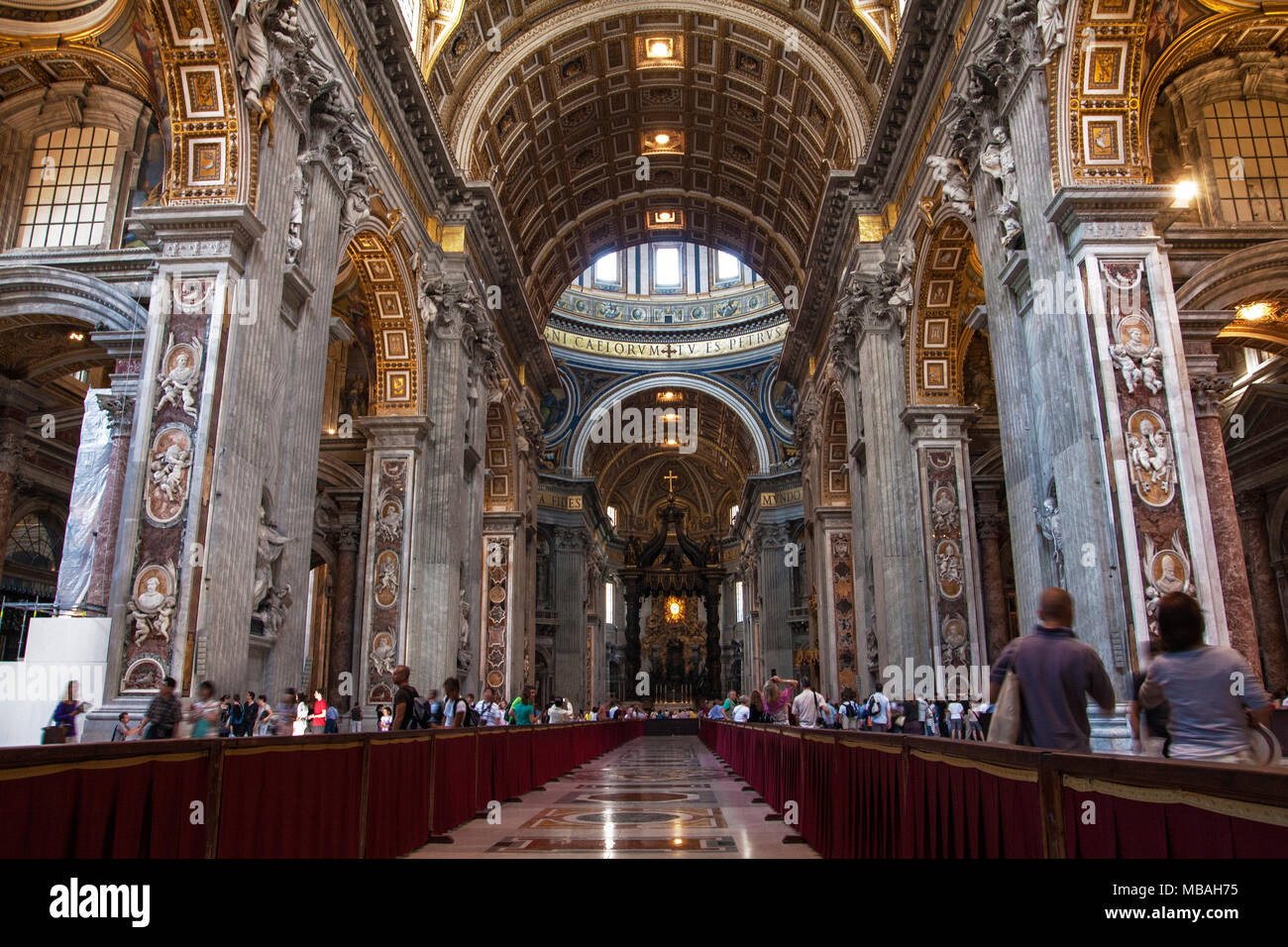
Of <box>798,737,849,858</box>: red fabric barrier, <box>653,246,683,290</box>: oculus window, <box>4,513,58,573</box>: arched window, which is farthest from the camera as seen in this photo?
<box>653,246,683,290</box>: oculus window

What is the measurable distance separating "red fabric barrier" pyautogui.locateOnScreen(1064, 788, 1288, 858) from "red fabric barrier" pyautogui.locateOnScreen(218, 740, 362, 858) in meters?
2.66

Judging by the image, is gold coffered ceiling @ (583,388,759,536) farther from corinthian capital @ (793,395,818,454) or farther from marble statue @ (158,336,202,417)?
marble statue @ (158,336,202,417)

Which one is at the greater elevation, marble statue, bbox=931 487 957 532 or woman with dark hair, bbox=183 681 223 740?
marble statue, bbox=931 487 957 532

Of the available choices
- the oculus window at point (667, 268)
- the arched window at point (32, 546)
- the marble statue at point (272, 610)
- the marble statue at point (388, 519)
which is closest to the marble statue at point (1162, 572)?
the marble statue at point (272, 610)

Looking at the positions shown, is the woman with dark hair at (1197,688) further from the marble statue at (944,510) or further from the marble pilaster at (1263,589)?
the marble pilaster at (1263,589)

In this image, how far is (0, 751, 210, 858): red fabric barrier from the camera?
2.26 metres

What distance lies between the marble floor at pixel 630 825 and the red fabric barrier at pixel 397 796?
0.62ft

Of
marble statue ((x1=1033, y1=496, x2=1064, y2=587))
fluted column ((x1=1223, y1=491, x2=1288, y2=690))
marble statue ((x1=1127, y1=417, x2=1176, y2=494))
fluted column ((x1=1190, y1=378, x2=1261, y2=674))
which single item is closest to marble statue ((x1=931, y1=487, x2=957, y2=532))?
fluted column ((x1=1190, y1=378, x2=1261, y2=674))

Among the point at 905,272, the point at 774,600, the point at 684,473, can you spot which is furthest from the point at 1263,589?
the point at 684,473

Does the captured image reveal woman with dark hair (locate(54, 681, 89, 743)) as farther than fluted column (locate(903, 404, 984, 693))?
No

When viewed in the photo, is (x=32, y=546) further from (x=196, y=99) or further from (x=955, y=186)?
(x=955, y=186)

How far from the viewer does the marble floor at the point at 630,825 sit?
5.22 meters

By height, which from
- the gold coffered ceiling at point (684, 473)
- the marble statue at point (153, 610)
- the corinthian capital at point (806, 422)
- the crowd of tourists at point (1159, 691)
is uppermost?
the gold coffered ceiling at point (684, 473)
